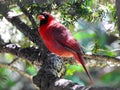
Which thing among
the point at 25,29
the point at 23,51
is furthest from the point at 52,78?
the point at 25,29

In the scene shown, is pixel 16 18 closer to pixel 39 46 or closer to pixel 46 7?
pixel 39 46

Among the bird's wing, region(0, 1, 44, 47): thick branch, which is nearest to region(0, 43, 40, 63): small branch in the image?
region(0, 1, 44, 47): thick branch

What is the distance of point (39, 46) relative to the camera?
94.0 inches

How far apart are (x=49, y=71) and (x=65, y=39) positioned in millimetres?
393

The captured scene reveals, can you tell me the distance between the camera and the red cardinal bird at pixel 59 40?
231 centimetres

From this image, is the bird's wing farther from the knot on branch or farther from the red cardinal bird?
the knot on branch

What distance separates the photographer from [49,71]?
2053mm

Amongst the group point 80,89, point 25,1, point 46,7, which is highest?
point 46,7

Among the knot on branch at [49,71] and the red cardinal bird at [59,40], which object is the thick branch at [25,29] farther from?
the knot on branch at [49,71]

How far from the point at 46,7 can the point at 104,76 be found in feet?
9.25

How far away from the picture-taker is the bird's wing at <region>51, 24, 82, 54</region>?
7.59 feet

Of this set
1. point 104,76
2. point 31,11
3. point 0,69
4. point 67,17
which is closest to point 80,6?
point 67,17

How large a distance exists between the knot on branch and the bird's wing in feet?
0.33

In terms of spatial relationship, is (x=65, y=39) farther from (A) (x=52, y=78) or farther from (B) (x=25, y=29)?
(A) (x=52, y=78)
